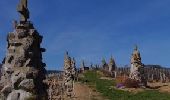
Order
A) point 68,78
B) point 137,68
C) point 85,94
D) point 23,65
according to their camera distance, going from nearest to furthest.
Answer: point 23,65, point 85,94, point 137,68, point 68,78

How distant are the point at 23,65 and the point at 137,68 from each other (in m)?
64.9

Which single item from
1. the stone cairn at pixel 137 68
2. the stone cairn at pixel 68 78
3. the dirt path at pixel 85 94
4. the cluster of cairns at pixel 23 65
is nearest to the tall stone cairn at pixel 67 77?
the stone cairn at pixel 68 78

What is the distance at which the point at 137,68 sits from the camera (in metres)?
80.1

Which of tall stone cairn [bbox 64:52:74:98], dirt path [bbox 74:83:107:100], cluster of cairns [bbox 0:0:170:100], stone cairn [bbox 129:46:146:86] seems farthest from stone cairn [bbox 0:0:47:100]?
stone cairn [bbox 129:46:146:86]

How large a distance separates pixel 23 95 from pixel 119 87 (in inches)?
2317

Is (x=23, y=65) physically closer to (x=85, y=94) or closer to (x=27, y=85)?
(x=27, y=85)

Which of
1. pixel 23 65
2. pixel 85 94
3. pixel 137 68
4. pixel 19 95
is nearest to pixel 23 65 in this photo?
pixel 23 65

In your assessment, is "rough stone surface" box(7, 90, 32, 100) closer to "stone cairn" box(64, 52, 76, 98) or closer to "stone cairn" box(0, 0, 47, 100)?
"stone cairn" box(0, 0, 47, 100)

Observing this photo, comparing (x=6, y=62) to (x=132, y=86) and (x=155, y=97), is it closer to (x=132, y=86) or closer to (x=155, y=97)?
(x=155, y=97)

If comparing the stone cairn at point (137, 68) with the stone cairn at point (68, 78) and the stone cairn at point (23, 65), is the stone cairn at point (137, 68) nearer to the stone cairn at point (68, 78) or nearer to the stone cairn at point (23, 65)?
the stone cairn at point (68, 78)

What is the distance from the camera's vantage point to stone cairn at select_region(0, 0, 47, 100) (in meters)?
15.9

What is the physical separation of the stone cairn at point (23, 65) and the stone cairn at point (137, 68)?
61287 millimetres

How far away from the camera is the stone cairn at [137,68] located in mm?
78631

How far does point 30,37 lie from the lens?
1688 cm
